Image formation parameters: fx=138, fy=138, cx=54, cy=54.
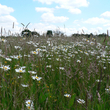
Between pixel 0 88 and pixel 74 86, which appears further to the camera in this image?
pixel 74 86

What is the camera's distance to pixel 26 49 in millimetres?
3289

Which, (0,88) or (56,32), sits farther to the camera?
(56,32)

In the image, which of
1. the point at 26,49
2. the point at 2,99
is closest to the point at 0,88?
the point at 2,99


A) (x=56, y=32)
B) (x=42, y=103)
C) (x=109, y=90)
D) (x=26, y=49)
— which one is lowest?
(x=42, y=103)

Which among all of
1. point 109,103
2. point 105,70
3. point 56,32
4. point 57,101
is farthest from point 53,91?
point 56,32

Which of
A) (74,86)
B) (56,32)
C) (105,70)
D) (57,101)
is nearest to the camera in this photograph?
(57,101)

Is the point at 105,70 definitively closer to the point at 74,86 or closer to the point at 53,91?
the point at 74,86

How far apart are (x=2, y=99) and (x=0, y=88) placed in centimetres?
26

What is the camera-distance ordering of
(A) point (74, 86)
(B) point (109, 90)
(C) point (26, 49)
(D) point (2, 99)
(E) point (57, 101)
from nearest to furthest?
(D) point (2, 99) → (E) point (57, 101) → (B) point (109, 90) → (A) point (74, 86) → (C) point (26, 49)

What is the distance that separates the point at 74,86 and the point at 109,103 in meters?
0.51

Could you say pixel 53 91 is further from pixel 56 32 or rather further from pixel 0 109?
pixel 56 32

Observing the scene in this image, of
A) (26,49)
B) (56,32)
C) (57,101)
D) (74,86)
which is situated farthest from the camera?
(56,32)

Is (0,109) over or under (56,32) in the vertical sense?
under

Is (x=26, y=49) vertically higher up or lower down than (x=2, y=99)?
higher up
